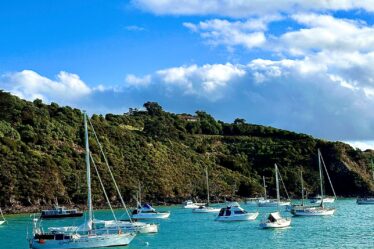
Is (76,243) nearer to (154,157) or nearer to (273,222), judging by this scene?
(273,222)

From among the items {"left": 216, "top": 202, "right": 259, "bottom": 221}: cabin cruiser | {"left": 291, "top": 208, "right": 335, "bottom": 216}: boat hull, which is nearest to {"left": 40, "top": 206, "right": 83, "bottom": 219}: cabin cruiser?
{"left": 216, "top": 202, "right": 259, "bottom": 221}: cabin cruiser

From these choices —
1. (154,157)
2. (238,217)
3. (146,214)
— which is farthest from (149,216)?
(154,157)

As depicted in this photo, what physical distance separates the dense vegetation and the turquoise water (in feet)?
118

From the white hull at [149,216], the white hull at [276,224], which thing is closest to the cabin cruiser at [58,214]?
the white hull at [149,216]

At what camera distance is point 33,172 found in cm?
11575

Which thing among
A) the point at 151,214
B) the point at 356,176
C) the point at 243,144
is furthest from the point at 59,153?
the point at 356,176

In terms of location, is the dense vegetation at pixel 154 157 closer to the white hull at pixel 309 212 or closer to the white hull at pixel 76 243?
the white hull at pixel 309 212

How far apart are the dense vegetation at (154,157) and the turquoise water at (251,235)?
3594cm

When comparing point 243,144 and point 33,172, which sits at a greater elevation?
point 243,144

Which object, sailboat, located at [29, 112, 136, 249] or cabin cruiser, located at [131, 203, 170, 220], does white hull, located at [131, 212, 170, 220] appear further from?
sailboat, located at [29, 112, 136, 249]

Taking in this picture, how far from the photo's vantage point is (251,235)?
2432 inches

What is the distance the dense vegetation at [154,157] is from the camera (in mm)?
118312

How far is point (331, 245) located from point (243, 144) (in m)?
133

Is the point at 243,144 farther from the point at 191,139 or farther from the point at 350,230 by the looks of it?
the point at 350,230
